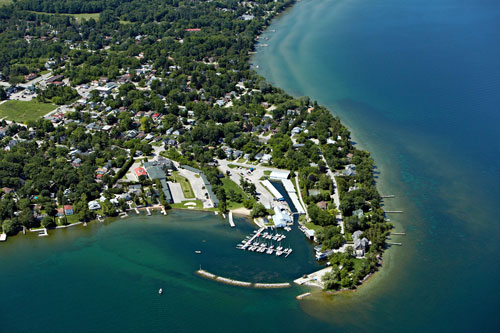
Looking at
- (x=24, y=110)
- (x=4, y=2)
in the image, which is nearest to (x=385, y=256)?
(x=24, y=110)

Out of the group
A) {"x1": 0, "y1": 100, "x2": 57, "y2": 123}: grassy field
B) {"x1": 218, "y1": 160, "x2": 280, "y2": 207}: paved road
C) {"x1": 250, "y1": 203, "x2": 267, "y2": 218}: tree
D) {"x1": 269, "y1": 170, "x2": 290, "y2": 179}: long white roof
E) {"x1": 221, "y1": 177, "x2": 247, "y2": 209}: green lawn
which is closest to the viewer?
{"x1": 250, "y1": 203, "x2": 267, "y2": 218}: tree

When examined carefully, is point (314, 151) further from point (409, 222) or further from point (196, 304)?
point (196, 304)

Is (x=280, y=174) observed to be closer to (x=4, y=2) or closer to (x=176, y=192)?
(x=176, y=192)

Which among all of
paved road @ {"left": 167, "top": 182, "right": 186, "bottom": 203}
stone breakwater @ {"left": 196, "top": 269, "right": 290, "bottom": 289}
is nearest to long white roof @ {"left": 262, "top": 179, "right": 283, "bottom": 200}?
paved road @ {"left": 167, "top": 182, "right": 186, "bottom": 203}

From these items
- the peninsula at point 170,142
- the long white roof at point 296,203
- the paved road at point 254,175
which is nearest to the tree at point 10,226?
the peninsula at point 170,142

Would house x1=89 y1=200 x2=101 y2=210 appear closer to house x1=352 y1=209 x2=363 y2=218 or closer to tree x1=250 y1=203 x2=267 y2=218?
tree x1=250 y1=203 x2=267 y2=218

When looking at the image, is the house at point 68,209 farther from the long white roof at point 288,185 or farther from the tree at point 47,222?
the long white roof at point 288,185
